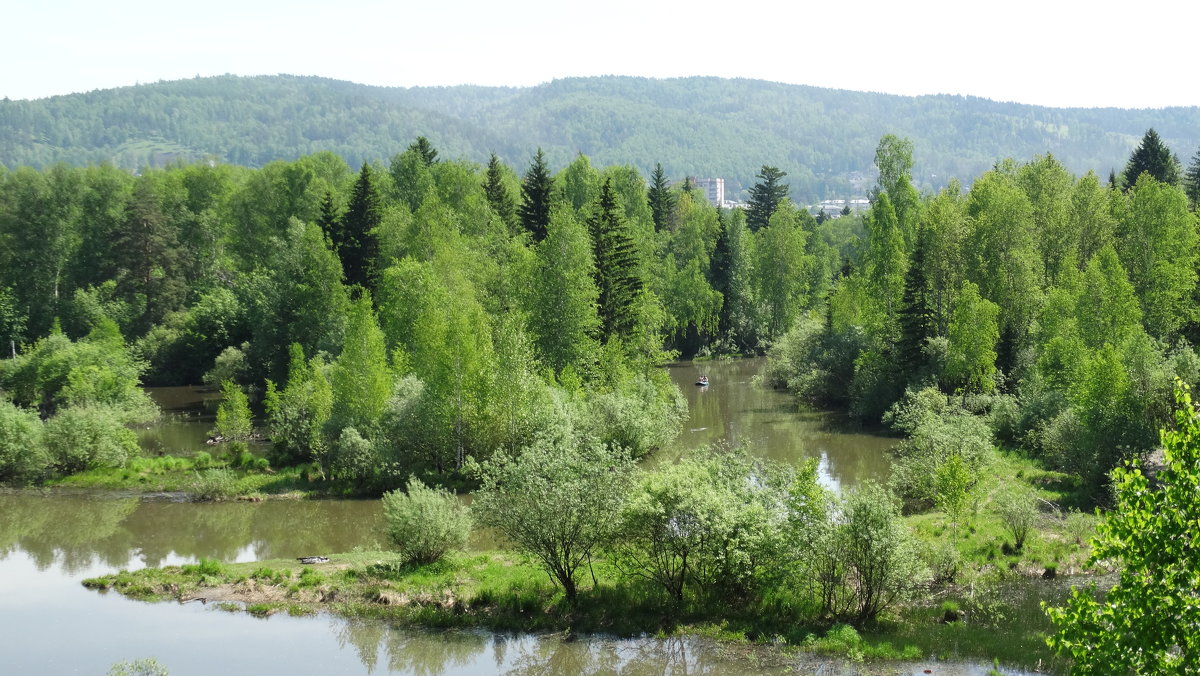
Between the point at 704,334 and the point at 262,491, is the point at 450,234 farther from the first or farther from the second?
the point at 704,334

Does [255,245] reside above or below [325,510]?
above

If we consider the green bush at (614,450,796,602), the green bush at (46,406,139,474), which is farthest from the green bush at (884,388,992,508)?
the green bush at (46,406,139,474)

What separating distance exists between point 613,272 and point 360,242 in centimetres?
1903

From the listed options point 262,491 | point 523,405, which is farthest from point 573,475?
point 262,491

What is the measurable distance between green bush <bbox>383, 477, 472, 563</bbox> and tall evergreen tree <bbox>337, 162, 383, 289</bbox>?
1388 inches

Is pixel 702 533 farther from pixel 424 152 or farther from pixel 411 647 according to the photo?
pixel 424 152

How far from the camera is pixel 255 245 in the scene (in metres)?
78.7

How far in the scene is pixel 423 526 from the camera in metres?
29.3

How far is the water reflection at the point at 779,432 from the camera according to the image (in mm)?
44531

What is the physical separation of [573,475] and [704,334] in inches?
2485

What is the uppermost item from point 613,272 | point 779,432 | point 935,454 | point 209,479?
point 613,272

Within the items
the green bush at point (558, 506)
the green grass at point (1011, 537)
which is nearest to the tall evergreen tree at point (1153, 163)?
the green grass at point (1011, 537)

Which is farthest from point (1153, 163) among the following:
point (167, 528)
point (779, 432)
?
point (167, 528)

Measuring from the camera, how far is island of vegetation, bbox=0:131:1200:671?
985 inches
